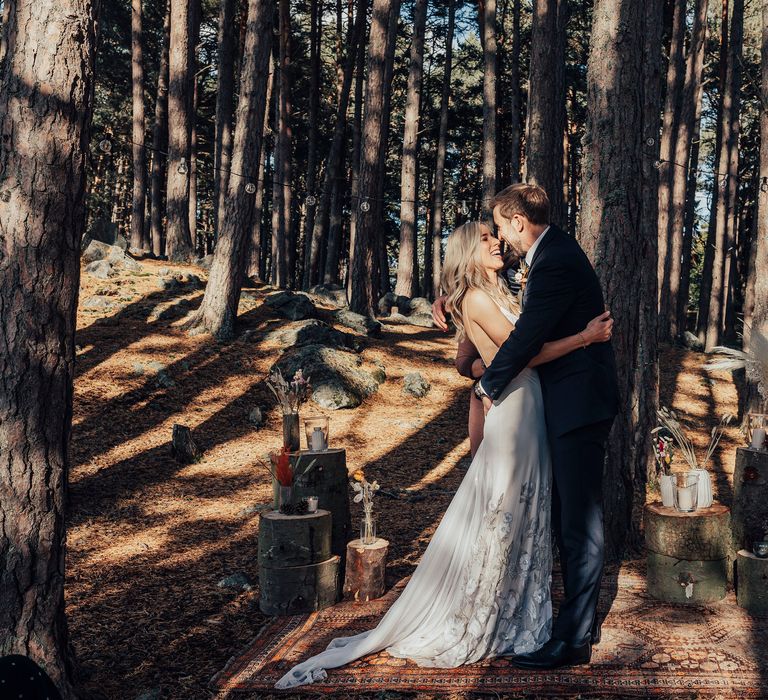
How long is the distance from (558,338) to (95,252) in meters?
13.0

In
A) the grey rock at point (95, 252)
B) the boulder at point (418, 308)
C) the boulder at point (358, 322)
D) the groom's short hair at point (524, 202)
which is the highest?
the grey rock at point (95, 252)

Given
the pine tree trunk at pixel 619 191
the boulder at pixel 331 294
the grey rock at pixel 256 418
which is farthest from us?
the boulder at pixel 331 294

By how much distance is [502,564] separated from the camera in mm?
4117

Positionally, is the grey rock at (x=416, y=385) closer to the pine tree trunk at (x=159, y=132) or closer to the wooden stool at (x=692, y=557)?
the wooden stool at (x=692, y=557)

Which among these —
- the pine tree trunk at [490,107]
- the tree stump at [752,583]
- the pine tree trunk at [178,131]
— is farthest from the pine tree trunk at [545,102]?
the pine tree trunk at [490,107]

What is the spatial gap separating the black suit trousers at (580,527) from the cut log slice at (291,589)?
6.01ft

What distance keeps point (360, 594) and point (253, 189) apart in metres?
8.69

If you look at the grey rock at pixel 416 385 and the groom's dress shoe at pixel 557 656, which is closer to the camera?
the groom's dress shoe at pixel 557 656

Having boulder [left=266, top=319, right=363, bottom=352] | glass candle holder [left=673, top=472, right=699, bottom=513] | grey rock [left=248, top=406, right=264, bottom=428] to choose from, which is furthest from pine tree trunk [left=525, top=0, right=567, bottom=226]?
glass candle holder [left=673, top=472, right=699, bottom=513]

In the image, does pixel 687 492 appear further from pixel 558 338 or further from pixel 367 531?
pixel 367 531

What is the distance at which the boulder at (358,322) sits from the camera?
14.9 meters

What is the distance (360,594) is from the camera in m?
5.33

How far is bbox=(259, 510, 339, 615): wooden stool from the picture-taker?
5078 millimetres

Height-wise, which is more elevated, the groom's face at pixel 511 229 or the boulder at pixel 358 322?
the groom's face at pixel 511 229
